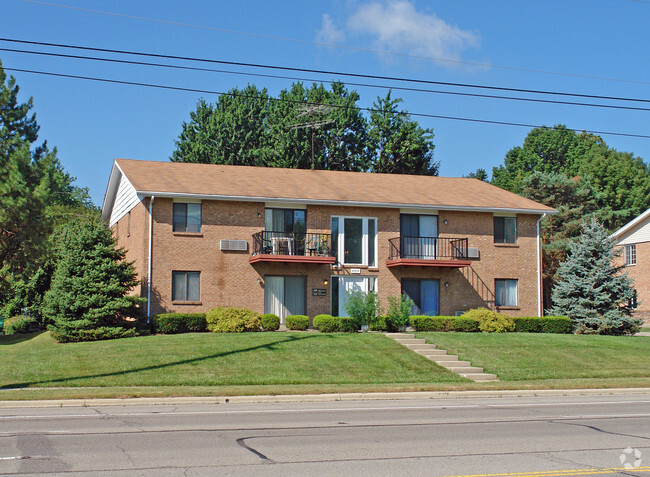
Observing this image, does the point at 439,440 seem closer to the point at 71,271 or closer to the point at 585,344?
the point at 585,344

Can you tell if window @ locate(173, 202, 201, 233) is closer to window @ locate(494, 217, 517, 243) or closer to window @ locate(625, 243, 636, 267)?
window @ locate(494, 217, 517, 243)

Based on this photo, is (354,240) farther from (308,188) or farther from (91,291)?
(91,291)

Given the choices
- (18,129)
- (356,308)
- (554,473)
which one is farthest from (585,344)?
(18,129)

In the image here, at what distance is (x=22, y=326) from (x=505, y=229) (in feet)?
86.0

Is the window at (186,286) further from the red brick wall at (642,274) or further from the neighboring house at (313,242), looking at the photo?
the red brick wall at (642,274)

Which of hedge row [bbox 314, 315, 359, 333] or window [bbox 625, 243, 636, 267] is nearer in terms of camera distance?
hedge row [bbox 314, 315, 359, 333]

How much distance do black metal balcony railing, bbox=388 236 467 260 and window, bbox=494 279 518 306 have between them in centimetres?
243

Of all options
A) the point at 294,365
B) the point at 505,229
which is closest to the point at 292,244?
the point at 294,365

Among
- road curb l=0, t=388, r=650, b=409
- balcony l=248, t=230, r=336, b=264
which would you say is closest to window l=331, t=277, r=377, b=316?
balcony l=248, t=230, r=336, b=264

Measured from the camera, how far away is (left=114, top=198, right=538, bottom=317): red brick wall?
99.8 feet

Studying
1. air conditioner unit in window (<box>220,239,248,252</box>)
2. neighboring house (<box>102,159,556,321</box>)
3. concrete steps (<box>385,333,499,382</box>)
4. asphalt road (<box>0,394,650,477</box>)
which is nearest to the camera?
asphalt road (<box>0,394,650,477</box>)

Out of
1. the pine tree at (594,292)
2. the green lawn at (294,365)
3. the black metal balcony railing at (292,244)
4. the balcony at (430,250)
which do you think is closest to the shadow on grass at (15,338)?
the green lawn at (294,365)

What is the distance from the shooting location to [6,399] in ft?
51.4

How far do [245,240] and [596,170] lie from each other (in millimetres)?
46277
